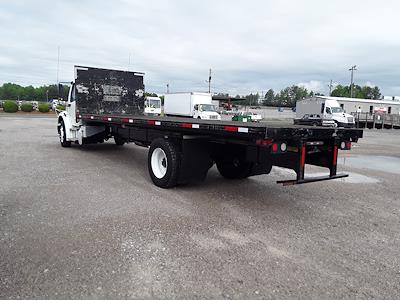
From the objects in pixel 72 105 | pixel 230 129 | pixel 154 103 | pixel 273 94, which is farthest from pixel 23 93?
pixel 230 129

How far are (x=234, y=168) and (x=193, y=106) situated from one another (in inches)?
984

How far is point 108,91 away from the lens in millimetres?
12172

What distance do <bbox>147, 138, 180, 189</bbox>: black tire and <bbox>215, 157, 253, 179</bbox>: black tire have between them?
1.41 metres

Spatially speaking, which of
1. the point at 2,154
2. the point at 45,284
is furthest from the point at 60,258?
the point at 2,154

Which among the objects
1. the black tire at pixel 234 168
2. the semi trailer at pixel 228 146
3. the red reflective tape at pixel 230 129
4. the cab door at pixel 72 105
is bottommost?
the black tire at pixel 234 168

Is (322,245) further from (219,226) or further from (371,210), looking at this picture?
(371,210)

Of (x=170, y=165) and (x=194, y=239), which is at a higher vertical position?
(x=170, y=165)

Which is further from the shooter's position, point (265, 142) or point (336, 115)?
point (336, 115)

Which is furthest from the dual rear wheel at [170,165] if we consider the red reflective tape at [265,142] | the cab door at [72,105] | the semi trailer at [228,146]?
the cab door at [72,105]

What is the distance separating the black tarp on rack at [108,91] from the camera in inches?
461

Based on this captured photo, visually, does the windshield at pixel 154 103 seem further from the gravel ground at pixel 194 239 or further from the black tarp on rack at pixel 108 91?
the gravel ground at pixel 194 239

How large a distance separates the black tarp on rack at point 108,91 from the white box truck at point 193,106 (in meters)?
17.3

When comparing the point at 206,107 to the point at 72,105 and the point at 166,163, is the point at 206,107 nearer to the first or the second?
the point at 72,105

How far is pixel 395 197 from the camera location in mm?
6996
